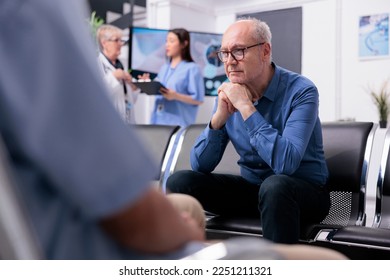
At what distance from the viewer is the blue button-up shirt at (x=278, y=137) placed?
5.13ft

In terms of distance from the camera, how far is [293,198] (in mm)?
1487

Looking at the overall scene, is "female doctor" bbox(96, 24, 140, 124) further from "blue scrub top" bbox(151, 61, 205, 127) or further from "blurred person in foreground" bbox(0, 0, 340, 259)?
"blurred person in foreground" bbox(0, 0, 340, 259)

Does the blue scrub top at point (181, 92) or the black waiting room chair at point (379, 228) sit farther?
the blue scrub top at point (181, 92)

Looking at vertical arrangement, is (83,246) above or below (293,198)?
above

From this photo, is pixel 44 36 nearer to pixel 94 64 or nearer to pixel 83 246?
pixel 94 64

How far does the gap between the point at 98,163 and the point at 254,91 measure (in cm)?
149

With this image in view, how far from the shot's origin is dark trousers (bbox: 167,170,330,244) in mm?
1429

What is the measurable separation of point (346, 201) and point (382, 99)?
3.21 meters

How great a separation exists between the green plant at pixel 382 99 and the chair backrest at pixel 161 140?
3063 millimetres

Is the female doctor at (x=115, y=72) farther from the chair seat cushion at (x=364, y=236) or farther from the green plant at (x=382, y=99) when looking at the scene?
the green plant at (x=382, y=99)

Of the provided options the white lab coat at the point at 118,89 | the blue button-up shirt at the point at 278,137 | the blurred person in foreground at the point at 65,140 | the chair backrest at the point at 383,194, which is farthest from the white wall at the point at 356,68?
the blurred person in foreground at the point at 65,140

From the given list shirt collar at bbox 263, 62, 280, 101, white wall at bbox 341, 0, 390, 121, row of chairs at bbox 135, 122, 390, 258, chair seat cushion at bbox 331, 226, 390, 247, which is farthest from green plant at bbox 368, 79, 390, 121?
chair seat cushion at bbox 331, 226, 390, 247
